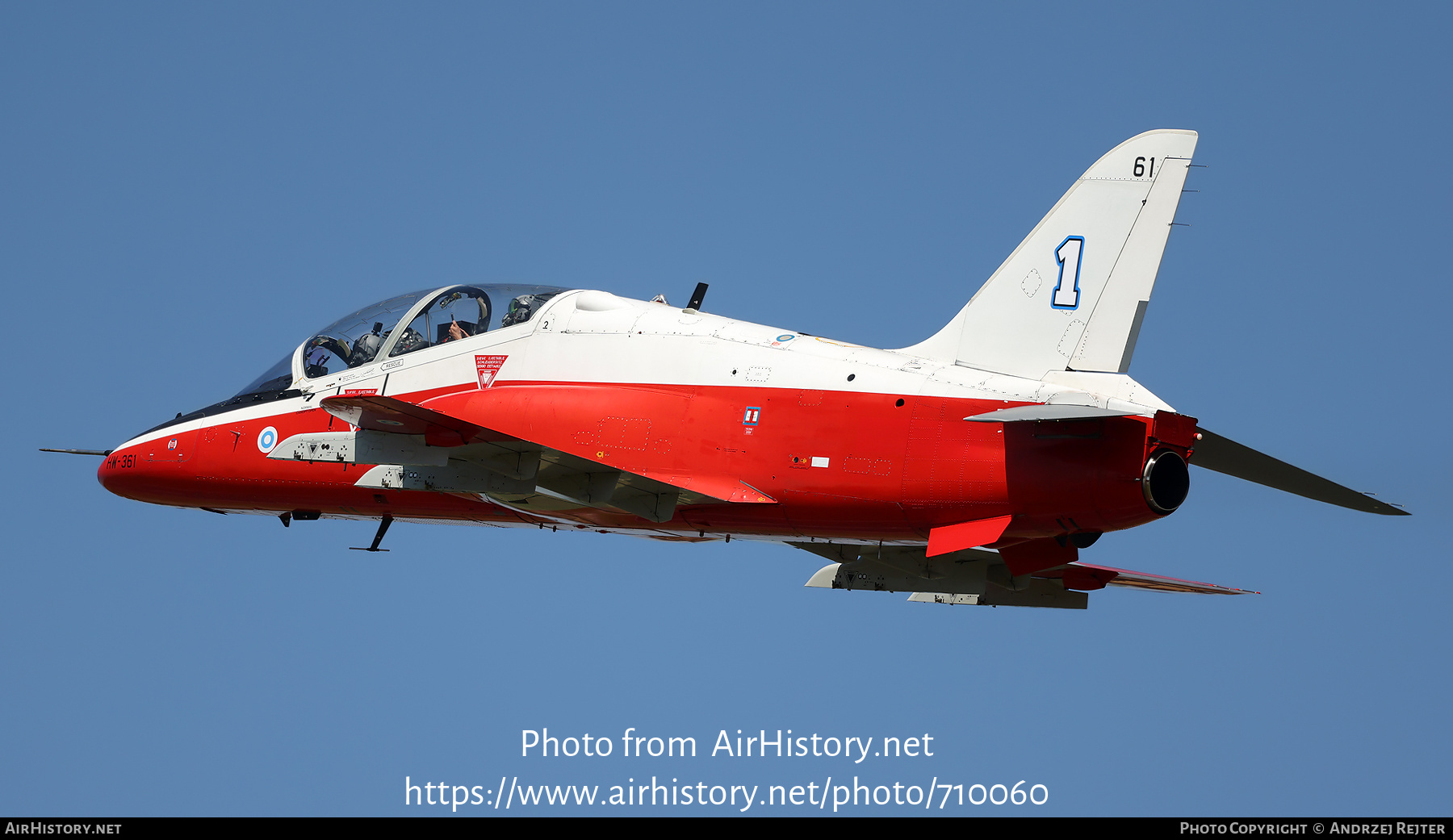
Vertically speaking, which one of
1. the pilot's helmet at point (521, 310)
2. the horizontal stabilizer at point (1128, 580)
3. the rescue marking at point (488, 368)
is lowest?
the horizontal stabilizer at point (1128, 580)

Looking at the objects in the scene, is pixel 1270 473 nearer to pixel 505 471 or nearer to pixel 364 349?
pixel 505 471

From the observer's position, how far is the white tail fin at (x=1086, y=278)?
15.3 metres

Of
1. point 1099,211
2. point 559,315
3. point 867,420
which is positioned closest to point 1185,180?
point 1099,211

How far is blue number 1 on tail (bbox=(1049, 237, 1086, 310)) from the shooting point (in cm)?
1544

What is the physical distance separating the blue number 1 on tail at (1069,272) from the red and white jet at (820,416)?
19mm

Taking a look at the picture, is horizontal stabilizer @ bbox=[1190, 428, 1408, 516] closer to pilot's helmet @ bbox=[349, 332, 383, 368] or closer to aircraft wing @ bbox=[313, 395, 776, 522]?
aircraft wing @ bbox=[313, 395, 776, 522]

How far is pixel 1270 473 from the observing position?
613 inches

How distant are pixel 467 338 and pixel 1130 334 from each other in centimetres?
792

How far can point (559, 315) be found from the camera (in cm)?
1798

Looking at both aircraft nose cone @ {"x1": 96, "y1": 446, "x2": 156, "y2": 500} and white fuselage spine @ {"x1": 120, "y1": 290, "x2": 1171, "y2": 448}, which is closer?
white fuselage spine @ {"x1": 120, "y1": 290, "x2": 1171, "y2": 448}

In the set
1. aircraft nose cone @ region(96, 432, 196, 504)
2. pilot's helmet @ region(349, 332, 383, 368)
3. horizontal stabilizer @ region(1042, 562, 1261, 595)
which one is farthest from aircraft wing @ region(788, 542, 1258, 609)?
aircraft nose cone @ region(96, 432, 196, 504)

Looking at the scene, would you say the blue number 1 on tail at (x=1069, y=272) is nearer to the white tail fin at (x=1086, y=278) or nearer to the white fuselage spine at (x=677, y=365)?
the white tail fin at (x=1086, y=278)

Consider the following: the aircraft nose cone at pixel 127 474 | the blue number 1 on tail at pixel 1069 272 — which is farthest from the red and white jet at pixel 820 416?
the aircraft nose cone at pixel 127 474

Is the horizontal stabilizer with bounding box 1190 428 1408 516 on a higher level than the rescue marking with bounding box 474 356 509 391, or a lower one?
lower
